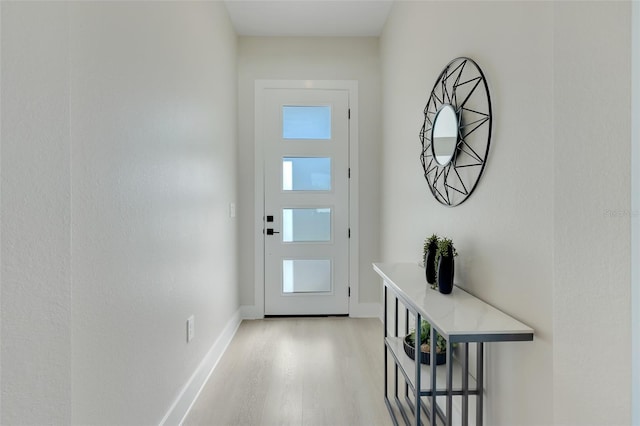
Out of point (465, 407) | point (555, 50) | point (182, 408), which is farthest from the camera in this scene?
point (182, 408)

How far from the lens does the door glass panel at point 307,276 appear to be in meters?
3.26

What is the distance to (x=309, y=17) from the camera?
2.88 metres

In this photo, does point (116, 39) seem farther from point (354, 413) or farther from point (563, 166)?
point (354, 413)

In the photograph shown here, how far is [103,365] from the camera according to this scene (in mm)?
1098

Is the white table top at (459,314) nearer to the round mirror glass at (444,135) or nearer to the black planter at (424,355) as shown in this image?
the black planter at (424,355)

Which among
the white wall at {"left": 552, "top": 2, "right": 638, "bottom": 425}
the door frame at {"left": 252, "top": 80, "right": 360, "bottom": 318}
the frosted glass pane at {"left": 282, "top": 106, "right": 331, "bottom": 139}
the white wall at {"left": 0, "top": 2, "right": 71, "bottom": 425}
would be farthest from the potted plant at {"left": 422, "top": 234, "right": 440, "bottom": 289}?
the frosted glass pane at {"left": 282, "top": 106, "right": 331, "bottom": 139}

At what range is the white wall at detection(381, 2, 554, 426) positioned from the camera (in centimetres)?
99

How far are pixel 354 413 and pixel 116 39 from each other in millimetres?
1989

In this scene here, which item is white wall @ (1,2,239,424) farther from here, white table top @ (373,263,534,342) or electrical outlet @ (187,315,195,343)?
white table top @ (373,263,534,342)

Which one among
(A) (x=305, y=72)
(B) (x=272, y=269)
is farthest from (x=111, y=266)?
(A) (x=305, y=72)

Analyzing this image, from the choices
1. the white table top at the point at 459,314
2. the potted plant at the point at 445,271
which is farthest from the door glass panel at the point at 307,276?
the potted plant at the point at 445,271

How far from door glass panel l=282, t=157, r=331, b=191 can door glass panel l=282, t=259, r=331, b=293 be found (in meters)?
0.72

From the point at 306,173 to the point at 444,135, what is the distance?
1.76 meters

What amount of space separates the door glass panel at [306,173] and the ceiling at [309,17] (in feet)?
3.84
